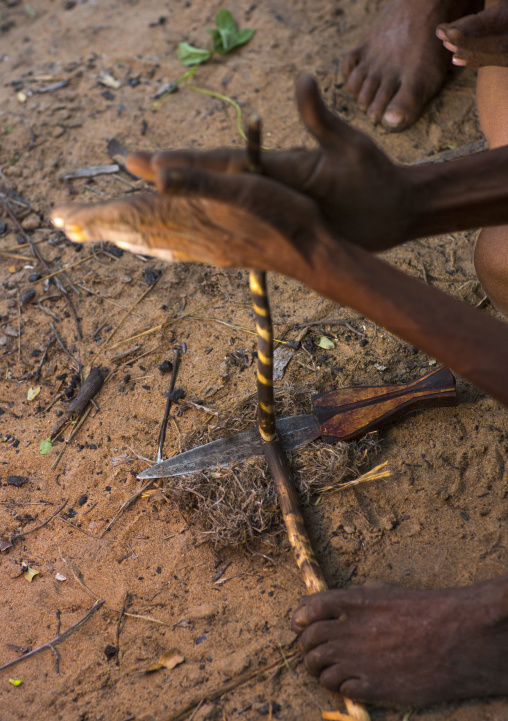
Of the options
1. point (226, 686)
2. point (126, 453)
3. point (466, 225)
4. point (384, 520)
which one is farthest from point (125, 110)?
point (226, 686)

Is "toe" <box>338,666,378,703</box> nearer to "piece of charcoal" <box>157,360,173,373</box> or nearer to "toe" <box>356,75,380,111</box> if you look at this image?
"piece of charcoal" <box>157,360,173,373</box>

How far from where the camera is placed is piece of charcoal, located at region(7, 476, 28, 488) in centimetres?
228

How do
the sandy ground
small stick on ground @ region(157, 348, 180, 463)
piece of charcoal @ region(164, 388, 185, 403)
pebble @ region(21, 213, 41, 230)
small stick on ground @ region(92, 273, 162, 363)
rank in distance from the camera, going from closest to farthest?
the sandy ground < small stick on ground @ region(157, 348, 180, 463) < piece of charcoal @ region(164, 388, 185, 403) < small stick on ground @ region(92, 273, 162, 363) < pebble @ region(21, 213, 41, 230)

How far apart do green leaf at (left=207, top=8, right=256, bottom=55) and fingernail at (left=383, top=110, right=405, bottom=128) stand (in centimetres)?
129

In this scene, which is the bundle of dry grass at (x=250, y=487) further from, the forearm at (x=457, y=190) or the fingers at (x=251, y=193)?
the fingers at (x=251, y=193)

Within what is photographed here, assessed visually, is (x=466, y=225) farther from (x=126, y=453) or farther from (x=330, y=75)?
(x=330, y=75)

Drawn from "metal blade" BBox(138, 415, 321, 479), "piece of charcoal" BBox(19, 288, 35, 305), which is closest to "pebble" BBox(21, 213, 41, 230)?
"piece of charcoal" BBox(19, 288, 35, 305)

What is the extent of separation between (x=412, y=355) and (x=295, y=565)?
1.05 m

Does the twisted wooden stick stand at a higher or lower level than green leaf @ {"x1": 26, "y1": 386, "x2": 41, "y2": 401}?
higher

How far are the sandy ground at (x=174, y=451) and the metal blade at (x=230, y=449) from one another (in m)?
0.14

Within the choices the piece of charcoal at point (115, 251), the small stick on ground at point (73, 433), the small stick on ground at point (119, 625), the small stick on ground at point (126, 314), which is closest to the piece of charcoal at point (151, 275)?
the small stick on ground at point (126, 314)

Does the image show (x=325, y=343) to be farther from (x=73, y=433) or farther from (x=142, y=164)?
(x=142, y=164)

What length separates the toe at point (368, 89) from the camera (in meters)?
3.29

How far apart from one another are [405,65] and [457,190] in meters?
2.19
